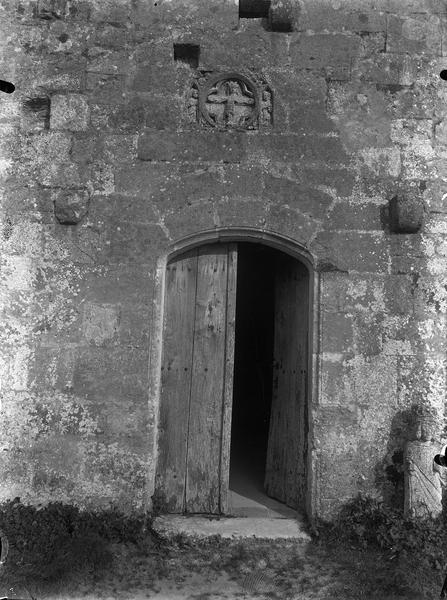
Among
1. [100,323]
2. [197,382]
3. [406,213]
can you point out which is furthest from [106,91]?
[406,213]

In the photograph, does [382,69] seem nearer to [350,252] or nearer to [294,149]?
[294,149]

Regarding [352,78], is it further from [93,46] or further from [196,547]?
[196,547]

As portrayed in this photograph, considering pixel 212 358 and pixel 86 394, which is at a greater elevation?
pixel 212 358

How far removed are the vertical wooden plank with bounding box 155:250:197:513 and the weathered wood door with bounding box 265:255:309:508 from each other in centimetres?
87

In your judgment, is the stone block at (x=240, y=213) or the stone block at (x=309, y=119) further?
the stone block at (x=309, y=119)

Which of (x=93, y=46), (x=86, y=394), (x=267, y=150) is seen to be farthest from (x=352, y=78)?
(x=86, y=394)

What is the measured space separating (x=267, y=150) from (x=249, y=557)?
3003 mm

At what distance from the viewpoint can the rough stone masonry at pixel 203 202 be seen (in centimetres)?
425

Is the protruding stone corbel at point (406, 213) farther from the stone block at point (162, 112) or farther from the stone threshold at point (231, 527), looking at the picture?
the stone threshold at point (231, 527)

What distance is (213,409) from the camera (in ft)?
14.8

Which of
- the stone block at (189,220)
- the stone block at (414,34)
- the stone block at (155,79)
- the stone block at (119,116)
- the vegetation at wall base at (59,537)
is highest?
the stone block at (414,34)

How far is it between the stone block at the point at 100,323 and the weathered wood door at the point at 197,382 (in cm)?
43

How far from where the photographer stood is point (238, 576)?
3.70 m

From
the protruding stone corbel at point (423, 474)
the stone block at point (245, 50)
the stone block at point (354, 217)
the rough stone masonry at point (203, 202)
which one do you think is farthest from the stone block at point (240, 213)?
the protruding stone corbel at point (423, 474)
